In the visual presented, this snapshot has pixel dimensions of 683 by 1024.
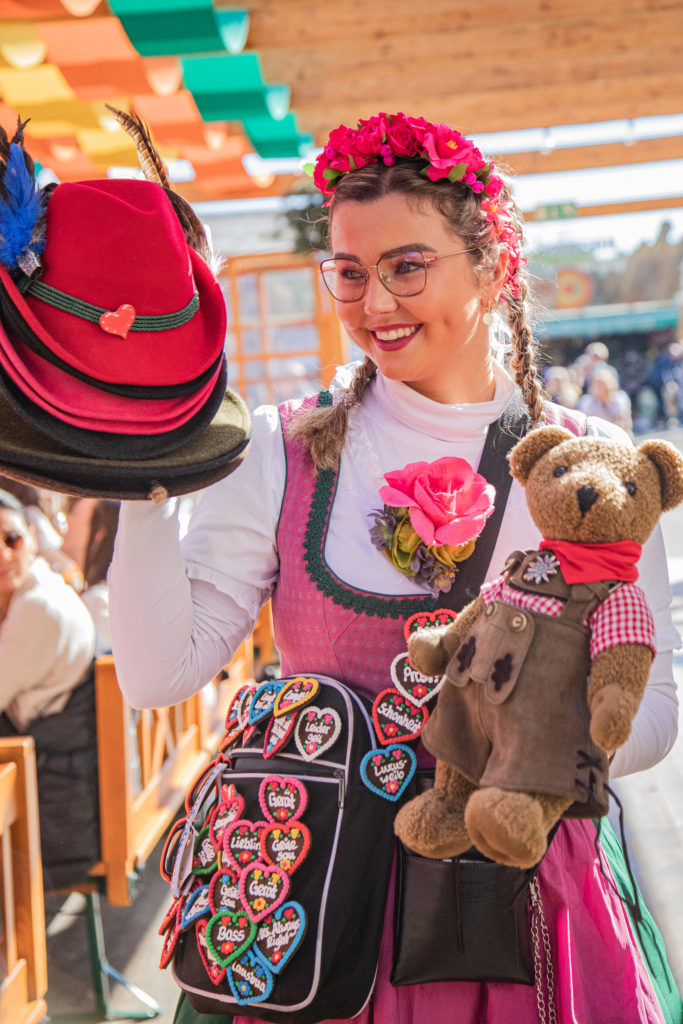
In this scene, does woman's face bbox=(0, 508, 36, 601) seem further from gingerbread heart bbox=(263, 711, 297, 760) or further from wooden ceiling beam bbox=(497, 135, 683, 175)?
wooden ceiling beam bbox=(497, 135, 683, 175)

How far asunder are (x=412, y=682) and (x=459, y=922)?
0.29 metres

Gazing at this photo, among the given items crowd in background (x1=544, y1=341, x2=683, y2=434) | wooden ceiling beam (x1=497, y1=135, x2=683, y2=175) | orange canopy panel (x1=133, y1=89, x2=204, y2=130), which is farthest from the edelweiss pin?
crowd in background (x1=544, y1=341, x2=683, y2=434)

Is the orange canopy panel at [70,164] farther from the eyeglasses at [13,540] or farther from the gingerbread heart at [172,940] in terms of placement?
the gingerbread heart at [172,940]

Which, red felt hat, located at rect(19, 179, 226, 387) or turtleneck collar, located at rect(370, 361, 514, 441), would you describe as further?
turtleneck collar, located at rect(370, 361, 514, 441)

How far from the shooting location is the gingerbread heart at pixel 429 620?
1.21 metres

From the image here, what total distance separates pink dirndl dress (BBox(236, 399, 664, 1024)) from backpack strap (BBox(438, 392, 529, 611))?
0.13 feet

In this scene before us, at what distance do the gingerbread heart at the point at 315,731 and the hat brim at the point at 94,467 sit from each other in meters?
0.34

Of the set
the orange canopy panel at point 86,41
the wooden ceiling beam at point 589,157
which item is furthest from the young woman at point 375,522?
the wooden ceiling beam at point 589,157

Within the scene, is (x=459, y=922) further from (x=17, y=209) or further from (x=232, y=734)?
(x=17, y=209)

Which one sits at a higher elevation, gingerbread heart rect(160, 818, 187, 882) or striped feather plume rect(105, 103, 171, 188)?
striped feather plume rect(105, 103, 171, 188)

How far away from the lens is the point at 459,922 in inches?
43.4

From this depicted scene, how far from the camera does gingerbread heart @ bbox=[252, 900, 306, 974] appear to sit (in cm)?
107

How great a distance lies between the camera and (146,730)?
2871 millimetres

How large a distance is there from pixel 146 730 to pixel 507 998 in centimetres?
191
